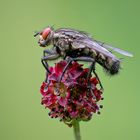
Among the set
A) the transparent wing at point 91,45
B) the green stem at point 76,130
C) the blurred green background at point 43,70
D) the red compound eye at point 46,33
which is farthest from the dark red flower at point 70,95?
the blurred green background at point 43,70

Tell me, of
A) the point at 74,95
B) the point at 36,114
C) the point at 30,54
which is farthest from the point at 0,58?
the point at 74,95

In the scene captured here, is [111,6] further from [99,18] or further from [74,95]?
[74,95]

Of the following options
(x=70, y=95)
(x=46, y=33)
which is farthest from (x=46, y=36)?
(x=70, y=95)


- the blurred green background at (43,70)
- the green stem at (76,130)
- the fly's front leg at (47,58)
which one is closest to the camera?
the green stem at (76,130)

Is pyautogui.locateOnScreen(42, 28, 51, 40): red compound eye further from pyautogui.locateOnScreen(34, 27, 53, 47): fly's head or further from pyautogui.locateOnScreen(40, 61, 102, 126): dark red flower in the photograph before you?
pyautogui.locateOnScreen(40, 61, 102, 126): dark red flower

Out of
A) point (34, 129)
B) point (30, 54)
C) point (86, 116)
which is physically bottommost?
point (86, 116)

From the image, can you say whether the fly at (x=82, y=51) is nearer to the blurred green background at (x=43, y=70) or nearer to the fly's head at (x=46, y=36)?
the fly's head at (x=46, y=36)

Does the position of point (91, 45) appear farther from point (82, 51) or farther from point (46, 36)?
point (46, 36)
